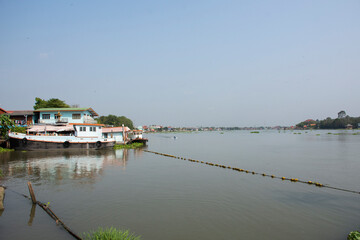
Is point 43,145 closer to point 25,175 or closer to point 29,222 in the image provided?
point 25,175

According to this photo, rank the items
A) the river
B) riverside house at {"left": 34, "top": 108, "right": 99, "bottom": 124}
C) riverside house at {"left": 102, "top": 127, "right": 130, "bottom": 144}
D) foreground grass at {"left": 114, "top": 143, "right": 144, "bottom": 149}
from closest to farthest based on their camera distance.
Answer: the river
foreground grass at {"left": 114, "top": 143, "right": 144, "bottom": 149}
riverside house at {"left": 34, "top": 108, "right": 99, "bottom": 124}
riverside house at {"left": 102, "top": 127, "right": 130, "bottom": 144}

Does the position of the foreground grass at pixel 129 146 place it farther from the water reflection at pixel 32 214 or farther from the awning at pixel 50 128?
the water reflection at pixel 32 214

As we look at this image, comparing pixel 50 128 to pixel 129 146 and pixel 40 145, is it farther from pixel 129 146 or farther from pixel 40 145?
pixel 129 146

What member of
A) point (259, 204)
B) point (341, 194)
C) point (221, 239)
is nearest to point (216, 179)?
point (259, 204)

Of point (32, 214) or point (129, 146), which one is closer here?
point (32, 214)

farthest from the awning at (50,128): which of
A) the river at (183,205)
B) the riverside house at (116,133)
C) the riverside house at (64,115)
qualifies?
the river at (183,205)

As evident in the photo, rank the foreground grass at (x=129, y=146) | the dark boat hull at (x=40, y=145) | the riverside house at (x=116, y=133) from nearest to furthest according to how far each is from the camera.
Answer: the dark boat hull at (x=40, y=145) < the foreground grass at (x=129, y=146) < the riverside house at (x=116, y=133)

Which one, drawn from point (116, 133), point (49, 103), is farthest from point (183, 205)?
point (49, 103)

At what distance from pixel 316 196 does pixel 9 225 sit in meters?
17.1

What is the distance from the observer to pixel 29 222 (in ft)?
34.3

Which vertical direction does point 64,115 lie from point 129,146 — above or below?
above

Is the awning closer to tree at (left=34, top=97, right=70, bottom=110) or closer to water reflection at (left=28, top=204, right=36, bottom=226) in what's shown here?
tree at (left=34, top=97, right=70, bottom=110)

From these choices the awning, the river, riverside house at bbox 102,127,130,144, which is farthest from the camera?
riverside house at bbox 102,127,130,144

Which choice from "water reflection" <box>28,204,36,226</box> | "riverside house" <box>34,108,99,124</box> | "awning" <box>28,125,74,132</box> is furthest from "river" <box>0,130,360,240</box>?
"riverside house" <box>34,108,99,124</box>
